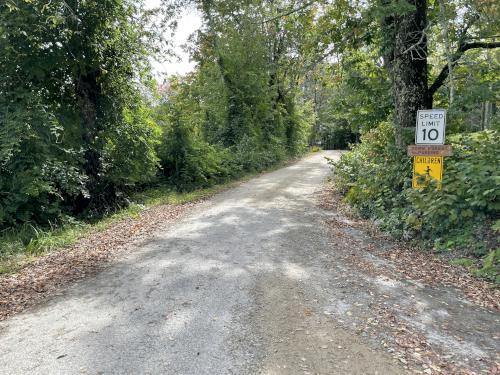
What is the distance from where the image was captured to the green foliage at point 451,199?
5.94 m

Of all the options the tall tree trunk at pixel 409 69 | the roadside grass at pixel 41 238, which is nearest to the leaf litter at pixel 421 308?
the tall tree trunk at pixel 409 69

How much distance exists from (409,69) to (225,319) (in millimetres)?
7355

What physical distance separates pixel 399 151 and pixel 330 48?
4.95 metres

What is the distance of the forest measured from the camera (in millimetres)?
6789

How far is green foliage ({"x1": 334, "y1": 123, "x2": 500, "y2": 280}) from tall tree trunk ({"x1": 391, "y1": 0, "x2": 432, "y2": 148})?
698mm

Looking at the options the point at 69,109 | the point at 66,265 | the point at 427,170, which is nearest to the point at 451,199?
the point at 427,170

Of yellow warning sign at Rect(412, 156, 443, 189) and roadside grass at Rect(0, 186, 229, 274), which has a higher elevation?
yellow warning sign at Rect(412, 156, 443, 189)

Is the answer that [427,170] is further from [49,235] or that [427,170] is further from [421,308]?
[49,235]

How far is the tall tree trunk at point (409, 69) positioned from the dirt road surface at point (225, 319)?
3.98 m

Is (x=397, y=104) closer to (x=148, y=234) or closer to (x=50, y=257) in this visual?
(x=148, y=234)

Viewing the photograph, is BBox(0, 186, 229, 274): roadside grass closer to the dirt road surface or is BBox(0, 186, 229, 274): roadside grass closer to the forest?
the forest

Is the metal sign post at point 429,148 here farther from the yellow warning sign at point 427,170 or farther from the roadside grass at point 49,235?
the roadside grass at point 49,235

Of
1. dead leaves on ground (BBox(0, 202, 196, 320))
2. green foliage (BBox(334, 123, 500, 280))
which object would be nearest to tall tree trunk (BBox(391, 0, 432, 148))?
green foliage (BBox(334, 123, 500, 280))

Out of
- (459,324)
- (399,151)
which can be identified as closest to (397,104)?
(399,151)
